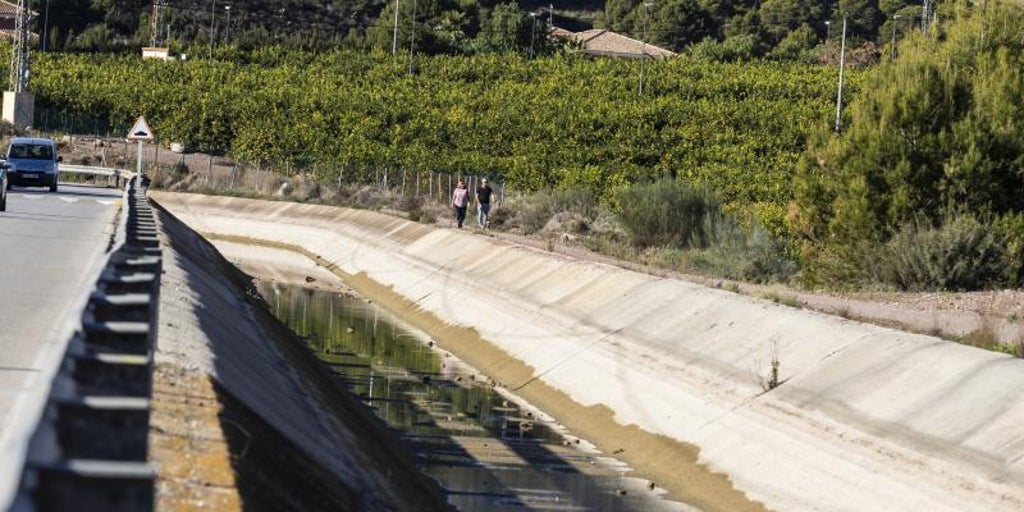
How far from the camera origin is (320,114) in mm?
91438

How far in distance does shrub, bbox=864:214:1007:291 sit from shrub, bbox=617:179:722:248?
1359 centimetres

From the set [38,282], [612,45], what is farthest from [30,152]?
[612,45]

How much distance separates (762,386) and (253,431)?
10.3 metres

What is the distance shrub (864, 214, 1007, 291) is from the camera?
33.0 m

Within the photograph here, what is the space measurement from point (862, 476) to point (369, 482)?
518cm

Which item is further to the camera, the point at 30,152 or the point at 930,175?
the point at 30,152

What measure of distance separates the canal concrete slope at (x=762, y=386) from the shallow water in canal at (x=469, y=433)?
69 centimetres

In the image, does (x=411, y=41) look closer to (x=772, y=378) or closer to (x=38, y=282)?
(x=38, y=282)

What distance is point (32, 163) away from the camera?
54594mm

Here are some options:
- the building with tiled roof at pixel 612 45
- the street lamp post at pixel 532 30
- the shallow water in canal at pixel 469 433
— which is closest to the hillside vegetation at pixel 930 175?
the shallow water in canal at pixel 469 433

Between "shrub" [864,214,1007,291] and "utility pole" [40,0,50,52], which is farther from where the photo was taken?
"utility pole" [40,0,50,52]

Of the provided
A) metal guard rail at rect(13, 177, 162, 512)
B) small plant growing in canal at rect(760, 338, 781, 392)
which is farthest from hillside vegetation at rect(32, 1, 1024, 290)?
metal guard rail at rect(13, 177, 162, 512)

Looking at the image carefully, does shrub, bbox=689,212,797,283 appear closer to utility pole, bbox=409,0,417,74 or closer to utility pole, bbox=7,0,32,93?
utility pole, bbox=7,0,32,93

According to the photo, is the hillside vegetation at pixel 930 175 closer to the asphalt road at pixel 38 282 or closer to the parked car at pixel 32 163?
the asphalt road at pixel 38 282
